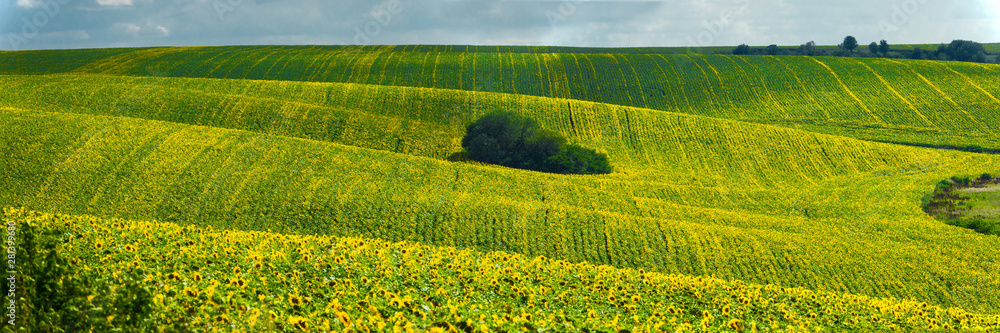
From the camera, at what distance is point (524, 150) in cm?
5109

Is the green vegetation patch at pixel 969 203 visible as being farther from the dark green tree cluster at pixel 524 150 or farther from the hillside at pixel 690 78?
the dark green tree cluster at pixel 524 150

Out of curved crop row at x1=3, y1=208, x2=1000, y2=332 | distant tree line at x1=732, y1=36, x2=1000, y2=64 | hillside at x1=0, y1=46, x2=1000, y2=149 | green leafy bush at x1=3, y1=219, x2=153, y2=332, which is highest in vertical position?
distant tree line at x1=732, y1=36, x2=1000, y2=64

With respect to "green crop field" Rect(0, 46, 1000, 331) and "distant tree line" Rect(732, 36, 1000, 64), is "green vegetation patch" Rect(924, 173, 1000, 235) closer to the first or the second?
"green crop field" Rect(0, 46, 1000, 331)

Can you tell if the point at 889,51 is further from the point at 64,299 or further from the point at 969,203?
the point at 64,299

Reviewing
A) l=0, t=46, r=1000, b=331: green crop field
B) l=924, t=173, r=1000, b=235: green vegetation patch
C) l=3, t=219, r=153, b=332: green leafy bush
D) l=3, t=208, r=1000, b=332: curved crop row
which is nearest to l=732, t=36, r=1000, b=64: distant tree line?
l=0, t=46, r=1000, b=331: green crop field

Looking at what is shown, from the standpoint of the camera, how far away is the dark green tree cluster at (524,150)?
50.3 meters

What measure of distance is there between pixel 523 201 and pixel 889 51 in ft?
457

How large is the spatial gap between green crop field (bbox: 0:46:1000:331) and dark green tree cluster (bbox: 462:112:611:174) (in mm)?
3030

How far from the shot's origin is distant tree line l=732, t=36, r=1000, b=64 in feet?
399

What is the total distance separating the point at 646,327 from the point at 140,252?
1092 centimetres

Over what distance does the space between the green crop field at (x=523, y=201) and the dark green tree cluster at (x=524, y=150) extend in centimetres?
303

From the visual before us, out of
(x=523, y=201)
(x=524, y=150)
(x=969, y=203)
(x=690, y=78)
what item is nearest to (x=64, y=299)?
(x=523, y=201)

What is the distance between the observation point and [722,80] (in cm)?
9200

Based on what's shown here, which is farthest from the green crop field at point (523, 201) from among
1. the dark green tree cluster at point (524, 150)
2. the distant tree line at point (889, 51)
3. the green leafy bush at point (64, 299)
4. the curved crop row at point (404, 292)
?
the distant tree line at point (889, 51)
